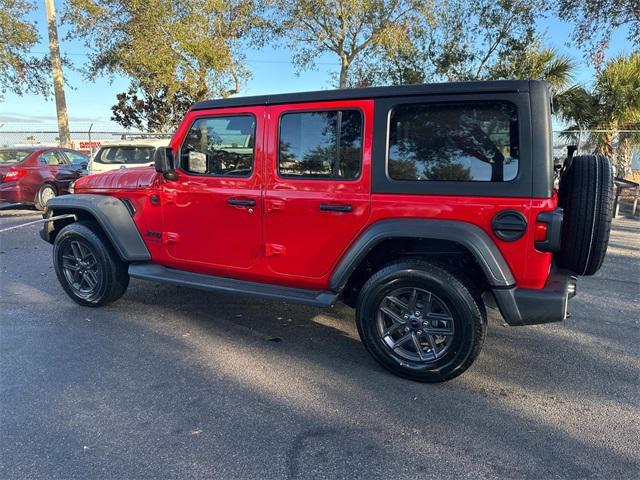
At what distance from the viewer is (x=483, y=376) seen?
3.23 meters

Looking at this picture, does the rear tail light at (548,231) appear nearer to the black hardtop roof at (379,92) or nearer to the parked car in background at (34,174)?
the black hardtop roof at (379,92)

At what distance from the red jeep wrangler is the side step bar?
0.05 ft

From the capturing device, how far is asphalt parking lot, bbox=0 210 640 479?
7.71 ft

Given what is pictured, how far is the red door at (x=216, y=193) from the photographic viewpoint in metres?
3.63

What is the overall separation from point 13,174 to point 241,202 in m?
9.32

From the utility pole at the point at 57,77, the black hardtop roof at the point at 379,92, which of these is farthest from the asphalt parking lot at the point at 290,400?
the utility pole at the point at 57,77

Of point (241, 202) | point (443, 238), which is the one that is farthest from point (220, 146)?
point (443, 238)

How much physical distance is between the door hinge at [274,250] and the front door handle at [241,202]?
0.34m

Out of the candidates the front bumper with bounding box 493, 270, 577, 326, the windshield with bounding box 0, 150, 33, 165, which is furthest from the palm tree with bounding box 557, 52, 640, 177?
the windshield with bounding box 0, 150, 33, 165

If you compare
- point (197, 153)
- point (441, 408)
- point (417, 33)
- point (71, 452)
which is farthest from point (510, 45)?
point (71, 452)

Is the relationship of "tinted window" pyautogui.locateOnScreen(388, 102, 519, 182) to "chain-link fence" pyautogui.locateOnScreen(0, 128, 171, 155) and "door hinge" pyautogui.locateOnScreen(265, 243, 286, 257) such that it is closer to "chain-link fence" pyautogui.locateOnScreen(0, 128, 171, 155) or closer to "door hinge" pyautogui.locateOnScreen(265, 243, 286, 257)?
"door hinge" pyautogui.locateOnScreen(265, 243, 286, 257)

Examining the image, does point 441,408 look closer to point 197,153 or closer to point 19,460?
point 19,460

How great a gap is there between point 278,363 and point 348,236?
43.2 inches

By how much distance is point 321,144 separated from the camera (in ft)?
11.2
